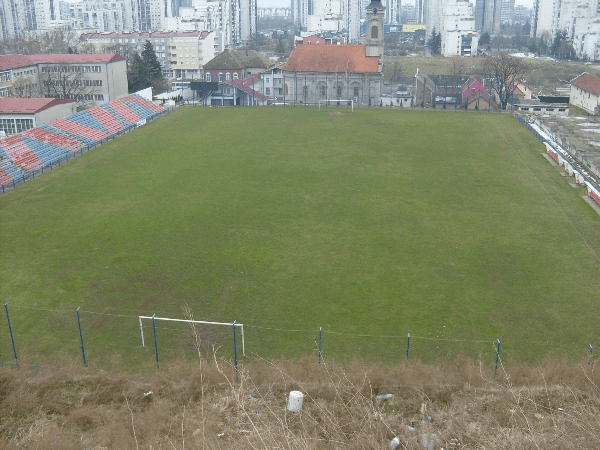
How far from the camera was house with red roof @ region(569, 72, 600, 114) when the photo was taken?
49.9 meters

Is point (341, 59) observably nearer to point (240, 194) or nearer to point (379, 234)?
point (240, 194)

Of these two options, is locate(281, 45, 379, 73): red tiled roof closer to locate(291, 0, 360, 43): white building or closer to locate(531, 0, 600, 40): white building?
locate(531, 0, 600, 40): white building

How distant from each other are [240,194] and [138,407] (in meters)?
15.8

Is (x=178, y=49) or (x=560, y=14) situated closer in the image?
(x=178, y=49)

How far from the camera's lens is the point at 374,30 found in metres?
56.1

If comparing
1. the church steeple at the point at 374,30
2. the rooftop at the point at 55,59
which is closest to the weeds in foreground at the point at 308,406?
the rooftop at the point at 55,59

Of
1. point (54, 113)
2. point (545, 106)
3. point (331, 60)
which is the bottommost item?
point (545, 106)

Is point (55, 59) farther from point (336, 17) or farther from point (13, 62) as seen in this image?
point (336, 17)

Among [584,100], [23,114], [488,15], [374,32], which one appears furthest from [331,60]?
[488,15]

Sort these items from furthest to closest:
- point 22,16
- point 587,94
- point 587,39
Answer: point 22,16 → point 587,39 → point 587,94

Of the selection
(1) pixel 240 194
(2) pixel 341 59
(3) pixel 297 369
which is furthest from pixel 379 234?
(2) pixel 341 59

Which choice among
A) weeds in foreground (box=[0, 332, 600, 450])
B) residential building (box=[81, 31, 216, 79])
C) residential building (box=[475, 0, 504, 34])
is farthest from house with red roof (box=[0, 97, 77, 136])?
residential building (box=[475, 0, 504, 34])

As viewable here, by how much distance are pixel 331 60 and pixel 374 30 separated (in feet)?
17.2

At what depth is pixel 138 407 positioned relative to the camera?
12.2 m
